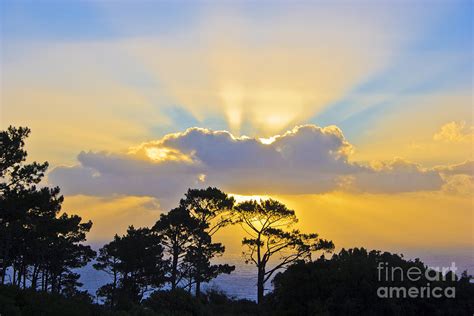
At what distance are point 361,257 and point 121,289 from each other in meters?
25.5

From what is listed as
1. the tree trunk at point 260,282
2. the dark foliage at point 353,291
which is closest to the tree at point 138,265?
the tree trunk at point 260,282

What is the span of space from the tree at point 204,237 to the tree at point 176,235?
623mm

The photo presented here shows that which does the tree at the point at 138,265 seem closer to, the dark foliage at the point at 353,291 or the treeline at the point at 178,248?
the treeline at the point at 178,248

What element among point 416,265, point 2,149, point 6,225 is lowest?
point 416,265

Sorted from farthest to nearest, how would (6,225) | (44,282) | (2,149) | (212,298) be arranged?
(44,282)
(212,298)
(6,225)
(2,149)

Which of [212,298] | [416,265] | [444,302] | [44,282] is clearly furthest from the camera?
[44,282]

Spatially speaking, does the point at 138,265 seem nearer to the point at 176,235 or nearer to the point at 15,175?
the point at 176,235

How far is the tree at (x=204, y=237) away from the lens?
42469 mm

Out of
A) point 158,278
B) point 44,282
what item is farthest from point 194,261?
point 44,282

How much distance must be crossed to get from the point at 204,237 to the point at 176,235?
258 centimetres

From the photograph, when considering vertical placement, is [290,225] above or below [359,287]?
above

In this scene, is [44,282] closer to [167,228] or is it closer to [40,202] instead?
[167,228]

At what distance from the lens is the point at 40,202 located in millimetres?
30219

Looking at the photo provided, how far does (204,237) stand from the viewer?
1674 inches
